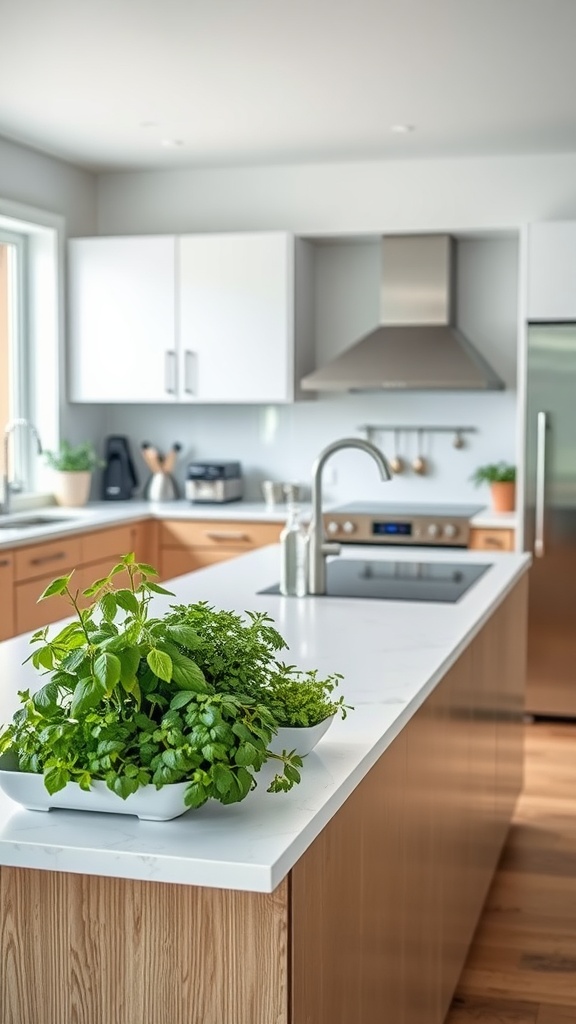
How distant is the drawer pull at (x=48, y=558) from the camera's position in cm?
490

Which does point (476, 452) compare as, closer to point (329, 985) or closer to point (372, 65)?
point (372, 65)

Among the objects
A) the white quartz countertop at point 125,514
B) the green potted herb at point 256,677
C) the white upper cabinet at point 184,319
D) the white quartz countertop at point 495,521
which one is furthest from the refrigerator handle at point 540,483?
the green potted herb at point 256,677

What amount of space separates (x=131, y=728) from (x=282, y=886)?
0.25 m

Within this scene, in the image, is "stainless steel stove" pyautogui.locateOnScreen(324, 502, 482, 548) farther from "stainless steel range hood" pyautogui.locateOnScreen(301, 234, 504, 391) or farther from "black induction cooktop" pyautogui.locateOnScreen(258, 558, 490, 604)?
"black induction cooktop" pyautogui.locateOnScreen(258, 558, 490, 604)

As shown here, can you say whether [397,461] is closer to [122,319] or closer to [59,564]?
[122,319]

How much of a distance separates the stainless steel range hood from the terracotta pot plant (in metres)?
4.28

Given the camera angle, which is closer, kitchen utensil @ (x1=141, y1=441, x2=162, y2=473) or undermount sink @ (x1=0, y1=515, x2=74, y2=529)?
undermount sink @ (x1=0, y1=515, x2=74, y2=529)

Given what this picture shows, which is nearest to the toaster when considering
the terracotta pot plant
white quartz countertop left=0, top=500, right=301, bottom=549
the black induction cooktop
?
white quartz countertop left=0, top=500, right=301, bottom=549

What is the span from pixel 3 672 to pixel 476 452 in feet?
13.3

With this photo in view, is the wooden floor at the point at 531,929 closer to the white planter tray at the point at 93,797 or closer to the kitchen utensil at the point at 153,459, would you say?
the white planter tray at the point at 93,797

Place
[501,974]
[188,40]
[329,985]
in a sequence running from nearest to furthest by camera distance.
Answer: [329,985]
[501,974]
[188,40]

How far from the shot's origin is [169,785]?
142 centimetres

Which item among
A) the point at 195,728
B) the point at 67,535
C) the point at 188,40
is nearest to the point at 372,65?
the point at 188,40

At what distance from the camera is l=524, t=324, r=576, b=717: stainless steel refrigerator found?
17.8ft
